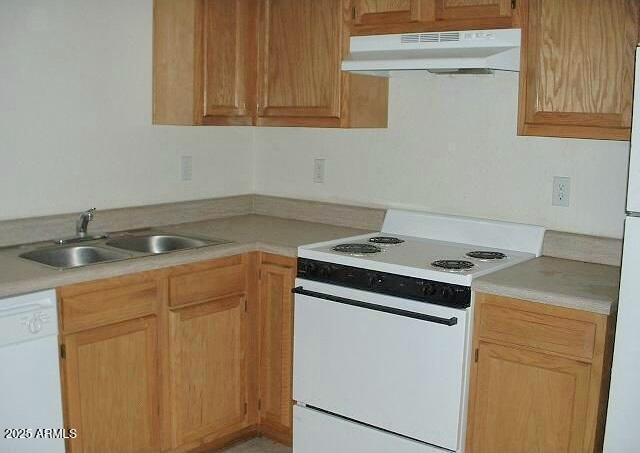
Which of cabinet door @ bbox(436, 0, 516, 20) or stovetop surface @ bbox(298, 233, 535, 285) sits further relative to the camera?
cabinet door @ bbox(436, 0, 516, 20)

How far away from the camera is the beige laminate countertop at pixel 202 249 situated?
2.52 meters

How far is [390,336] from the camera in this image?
278cm

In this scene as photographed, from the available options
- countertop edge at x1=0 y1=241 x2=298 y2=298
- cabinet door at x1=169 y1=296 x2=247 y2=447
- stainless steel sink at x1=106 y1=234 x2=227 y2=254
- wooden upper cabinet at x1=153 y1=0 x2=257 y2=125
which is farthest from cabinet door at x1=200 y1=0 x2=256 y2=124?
cabinet door at x1=169 y1=296 x2=247 y2=447

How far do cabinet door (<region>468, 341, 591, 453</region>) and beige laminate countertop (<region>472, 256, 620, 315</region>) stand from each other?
195 mm

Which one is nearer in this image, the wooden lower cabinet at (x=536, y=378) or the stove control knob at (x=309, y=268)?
the wooden lower cabinet at (x=536, y=378)

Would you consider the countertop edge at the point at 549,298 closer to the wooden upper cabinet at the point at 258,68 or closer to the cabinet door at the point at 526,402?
the cabinet door at the point at 526,402

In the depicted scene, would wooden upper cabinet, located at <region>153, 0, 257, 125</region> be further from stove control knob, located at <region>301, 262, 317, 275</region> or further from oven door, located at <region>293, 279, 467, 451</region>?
oven door, located at <region>293, 279, 467, 451</region>

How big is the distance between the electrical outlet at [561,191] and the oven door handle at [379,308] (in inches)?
31.0

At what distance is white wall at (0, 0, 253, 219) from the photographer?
3.01m

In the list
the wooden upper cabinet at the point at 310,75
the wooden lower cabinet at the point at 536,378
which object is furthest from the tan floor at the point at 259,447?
the wooden upper cabinet at the point at 310,75

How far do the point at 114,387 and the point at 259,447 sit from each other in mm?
858

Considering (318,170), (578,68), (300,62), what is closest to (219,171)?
(318,170)

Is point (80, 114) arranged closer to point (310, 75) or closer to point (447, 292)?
point (310, 75)

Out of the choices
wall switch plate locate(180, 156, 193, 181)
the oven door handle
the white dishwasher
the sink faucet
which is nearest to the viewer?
the white dishwasher
